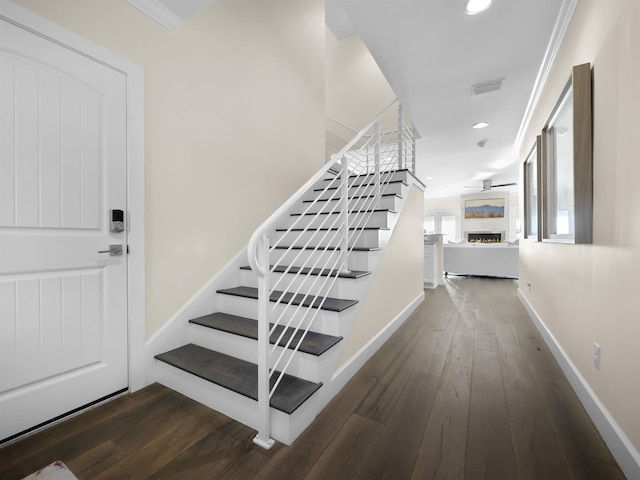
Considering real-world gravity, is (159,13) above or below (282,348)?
above

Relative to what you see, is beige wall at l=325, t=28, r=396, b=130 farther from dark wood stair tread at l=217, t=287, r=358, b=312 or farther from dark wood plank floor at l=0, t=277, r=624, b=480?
dark wood plank floor at l=0, t=277, r=624, b=480

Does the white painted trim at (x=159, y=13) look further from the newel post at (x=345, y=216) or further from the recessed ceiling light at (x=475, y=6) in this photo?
the recessed ceiling light at (x=475, y=6)

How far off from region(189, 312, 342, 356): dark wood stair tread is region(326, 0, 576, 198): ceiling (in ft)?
7.55

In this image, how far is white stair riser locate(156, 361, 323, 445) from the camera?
52.6 inches

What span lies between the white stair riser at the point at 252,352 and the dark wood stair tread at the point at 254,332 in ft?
0.10

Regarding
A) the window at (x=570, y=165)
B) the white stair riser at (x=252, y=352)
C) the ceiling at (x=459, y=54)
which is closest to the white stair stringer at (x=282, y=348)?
the white stair riser at (x=252, y=352)

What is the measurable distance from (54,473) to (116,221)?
1183 mm

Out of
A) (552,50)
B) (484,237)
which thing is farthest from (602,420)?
(484,237)

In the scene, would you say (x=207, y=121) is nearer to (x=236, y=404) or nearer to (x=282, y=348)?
(x=282, y=348)

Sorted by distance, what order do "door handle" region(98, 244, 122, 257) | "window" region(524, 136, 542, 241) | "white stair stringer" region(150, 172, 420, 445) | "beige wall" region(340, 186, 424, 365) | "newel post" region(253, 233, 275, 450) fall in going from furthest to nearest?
"window" region(524, 136, 542, 241)
"beige wall" region(340, 186, 424, 365)
"door handle" region(98, 244, 122, 257)
"white stair stringer" region(150, 172, 420, 445)
"newel post" region(253, 233, 275, 450)

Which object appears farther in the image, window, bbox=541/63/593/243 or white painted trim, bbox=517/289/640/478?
window, bbox=541/63/593/243

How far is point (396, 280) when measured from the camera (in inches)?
114

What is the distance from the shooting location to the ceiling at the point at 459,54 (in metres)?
2.03

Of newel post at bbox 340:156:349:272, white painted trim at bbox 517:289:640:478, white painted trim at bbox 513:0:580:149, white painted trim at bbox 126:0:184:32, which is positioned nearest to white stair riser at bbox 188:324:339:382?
newel post at bbox 340:156:349:272
